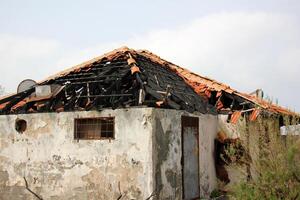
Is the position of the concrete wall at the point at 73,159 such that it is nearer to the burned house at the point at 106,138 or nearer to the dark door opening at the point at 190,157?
the burned house at the point at 106,138

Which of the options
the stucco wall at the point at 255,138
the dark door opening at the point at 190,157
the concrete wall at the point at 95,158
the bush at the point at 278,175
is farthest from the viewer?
the dark door opening at the point at 190,157

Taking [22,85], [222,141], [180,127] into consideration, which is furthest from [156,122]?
[22,85]

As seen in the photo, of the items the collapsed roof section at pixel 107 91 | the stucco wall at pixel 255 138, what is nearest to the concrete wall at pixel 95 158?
the collapsed roof section at pixel 107 91

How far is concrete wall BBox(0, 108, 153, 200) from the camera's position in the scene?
8461 millimetres

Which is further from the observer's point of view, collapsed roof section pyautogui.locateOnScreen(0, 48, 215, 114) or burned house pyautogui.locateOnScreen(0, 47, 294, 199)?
collapsed roof section pyautogui.locateOnScreen(0, 48, 215, 114)

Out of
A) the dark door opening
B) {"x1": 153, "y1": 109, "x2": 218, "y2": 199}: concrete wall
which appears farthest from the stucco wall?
{"x1": 153, "y1": 109, "x2": 218, "y2": 199}: concrete wall

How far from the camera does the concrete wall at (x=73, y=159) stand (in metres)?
8.46

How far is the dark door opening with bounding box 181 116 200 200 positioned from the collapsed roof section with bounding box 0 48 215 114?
0.48 m

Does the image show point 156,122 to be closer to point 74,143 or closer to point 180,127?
point 180,127

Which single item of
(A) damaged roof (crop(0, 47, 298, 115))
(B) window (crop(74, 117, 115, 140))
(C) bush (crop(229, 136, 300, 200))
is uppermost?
(A) damaged roof (crop(0, 47, 298, 115))

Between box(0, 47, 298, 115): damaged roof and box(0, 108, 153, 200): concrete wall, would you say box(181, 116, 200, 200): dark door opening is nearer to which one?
box(0, 47, 298, 115): damaged roof

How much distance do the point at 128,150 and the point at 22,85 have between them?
5.79 metres

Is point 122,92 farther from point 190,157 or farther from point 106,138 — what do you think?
point 190,157

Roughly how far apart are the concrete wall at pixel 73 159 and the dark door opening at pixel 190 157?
164 centimetres
